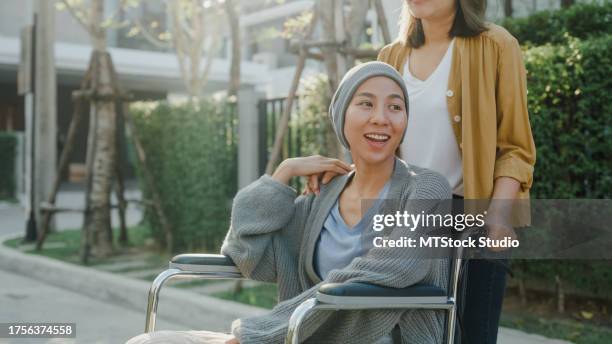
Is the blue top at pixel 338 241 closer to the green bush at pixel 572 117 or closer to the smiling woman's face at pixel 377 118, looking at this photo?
the smiling woman's face at pixel 377 118

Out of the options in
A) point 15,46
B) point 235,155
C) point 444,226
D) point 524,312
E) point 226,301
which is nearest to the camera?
point 444,226

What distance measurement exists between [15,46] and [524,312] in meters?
16.9

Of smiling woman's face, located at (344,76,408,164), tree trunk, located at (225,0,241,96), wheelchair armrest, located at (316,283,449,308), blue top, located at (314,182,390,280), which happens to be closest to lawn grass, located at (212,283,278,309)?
blue top, located at (314,182,390,280)

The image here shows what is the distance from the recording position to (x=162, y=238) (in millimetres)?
8383

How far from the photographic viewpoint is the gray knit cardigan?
2.02 meters

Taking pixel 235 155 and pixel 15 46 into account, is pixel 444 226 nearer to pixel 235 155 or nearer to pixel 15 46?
pixel 235 155

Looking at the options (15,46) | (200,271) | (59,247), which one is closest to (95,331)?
(200,271)

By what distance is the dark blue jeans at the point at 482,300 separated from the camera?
2.33 m

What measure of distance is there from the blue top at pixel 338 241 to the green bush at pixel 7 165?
16.8 metres

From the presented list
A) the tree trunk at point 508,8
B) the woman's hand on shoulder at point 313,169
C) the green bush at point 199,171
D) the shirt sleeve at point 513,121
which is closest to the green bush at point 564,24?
the tree trunk at point 508,8

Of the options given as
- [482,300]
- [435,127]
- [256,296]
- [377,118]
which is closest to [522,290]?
[256,296]

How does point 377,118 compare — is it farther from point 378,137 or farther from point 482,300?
point 482,300

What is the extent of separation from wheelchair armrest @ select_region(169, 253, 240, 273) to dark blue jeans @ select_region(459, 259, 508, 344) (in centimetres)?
76

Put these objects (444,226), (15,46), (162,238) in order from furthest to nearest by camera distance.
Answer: (15,46) → (162,238) → (444,226)
